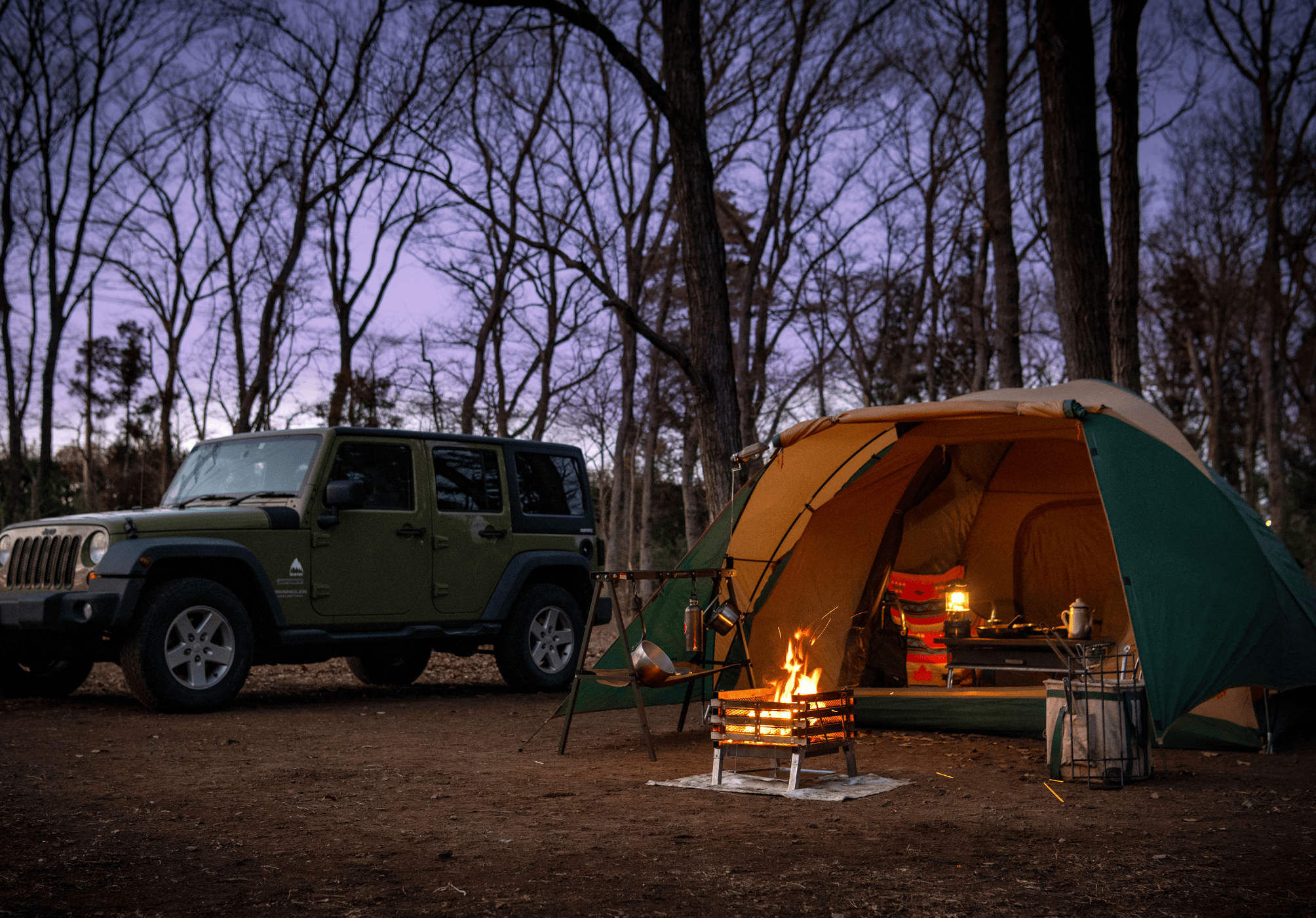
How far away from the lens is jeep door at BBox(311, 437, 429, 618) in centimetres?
883

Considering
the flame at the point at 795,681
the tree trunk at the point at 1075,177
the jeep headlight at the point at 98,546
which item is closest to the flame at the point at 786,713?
the flame at the point at 795,681

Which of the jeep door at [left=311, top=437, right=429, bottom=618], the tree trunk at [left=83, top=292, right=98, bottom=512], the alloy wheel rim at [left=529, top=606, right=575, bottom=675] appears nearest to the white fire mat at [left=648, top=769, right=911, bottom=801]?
the jeep door at [left=311, top=437, right=429, bottom=618]

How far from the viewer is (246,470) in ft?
30.2

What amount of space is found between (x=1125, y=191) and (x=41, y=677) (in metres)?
10.9

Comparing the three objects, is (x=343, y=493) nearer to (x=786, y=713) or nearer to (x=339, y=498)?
(x=339, y=498)

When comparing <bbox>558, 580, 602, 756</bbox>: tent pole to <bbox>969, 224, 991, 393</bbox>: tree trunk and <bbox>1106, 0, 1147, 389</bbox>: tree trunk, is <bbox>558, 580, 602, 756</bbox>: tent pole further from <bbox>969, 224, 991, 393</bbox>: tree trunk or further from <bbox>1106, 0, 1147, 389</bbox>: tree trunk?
<bbox>969, 224, 991, 393</bbox>: tree trunk

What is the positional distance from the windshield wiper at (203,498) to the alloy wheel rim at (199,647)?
3.58 ft

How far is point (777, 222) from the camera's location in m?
21.3

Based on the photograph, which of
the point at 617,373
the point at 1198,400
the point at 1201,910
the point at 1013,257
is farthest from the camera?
the point at 1198,400

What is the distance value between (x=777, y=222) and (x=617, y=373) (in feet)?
19.1

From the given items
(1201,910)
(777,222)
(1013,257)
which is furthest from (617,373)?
(1201,910)

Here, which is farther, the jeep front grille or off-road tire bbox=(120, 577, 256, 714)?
the jeep front grille

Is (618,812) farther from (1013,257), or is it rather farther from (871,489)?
(1013,257)

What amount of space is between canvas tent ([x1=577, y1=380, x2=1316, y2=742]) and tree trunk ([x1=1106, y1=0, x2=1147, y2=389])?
2.98 m
